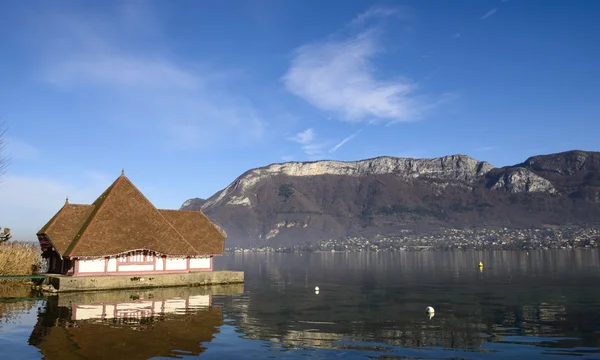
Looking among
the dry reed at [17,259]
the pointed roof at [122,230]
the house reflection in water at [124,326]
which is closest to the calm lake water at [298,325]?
the house reflection in water at [124,326]

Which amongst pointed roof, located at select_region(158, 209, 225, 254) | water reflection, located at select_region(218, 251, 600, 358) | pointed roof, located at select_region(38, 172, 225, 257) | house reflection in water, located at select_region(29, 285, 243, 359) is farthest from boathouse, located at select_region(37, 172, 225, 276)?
water reflection, located at select_region(218, 251, 600, 358)

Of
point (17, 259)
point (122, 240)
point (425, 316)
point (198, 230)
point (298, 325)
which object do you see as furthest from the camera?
point (198, 230)

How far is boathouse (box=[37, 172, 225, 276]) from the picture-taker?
4847 cm

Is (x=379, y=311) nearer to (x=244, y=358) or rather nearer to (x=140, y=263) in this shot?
(x=244, y=358)

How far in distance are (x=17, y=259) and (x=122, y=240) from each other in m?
13.1

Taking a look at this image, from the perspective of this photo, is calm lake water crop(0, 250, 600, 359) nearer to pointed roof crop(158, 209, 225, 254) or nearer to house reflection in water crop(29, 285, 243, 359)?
house reflection in water crop(29, 285, 243, 359)

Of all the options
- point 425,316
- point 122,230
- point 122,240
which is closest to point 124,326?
point 425,316

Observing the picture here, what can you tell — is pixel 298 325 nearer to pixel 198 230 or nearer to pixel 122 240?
pixel 122 240

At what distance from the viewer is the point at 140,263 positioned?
167 ft

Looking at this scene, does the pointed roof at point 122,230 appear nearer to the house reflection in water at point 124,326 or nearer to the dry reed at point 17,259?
the dry reed at point 17,259

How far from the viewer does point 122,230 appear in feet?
168

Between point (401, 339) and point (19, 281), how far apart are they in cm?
4642

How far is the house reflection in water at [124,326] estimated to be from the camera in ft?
69.9

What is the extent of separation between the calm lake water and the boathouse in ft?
14.5
